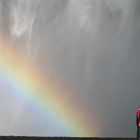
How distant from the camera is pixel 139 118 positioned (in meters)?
54.0

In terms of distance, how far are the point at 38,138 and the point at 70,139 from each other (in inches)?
89.8

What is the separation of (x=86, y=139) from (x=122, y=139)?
2.42 m

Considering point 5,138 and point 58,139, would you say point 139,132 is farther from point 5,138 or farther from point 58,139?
point 5,138

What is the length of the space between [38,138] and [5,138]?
233 centimetres

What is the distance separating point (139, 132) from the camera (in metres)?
54.4

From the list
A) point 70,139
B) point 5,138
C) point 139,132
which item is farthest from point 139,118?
point 5,138

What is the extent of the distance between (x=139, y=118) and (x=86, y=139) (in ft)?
12.5

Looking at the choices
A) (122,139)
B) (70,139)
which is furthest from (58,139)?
(122,139)

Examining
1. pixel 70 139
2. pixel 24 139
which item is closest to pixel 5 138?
pixel 24 139

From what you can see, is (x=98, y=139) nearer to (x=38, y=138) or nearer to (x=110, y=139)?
(x=110, y=139)

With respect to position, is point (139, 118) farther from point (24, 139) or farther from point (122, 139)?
point (24, 139)

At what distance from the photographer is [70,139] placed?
54.4 metres

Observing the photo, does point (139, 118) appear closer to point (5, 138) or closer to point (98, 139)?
point (98, 139)

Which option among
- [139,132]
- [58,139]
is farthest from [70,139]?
[139,132]
